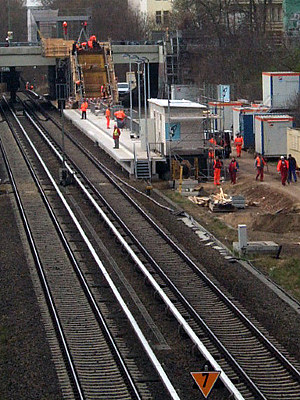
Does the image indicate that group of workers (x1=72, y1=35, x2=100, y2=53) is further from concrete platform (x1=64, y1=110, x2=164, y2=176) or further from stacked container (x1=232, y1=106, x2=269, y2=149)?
stacked container (x1=232, y1=106, x2=269, y2=149)

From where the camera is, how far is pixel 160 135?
35.6 m

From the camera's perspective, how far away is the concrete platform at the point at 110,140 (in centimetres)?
3488

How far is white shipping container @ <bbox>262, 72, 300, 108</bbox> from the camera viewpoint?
4278cm

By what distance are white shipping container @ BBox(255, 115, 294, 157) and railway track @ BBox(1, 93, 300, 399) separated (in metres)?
10.3

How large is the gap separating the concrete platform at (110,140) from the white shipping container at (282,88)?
6.35 meters

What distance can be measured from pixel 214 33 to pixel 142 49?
5.98m

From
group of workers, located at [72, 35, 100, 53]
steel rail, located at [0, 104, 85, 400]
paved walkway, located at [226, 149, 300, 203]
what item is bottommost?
paved walkway, located at [226, 149, 300, 203]

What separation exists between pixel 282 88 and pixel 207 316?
2715 cm

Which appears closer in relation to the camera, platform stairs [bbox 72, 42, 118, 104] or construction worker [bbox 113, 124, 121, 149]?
construction worker [bbox 113, 124, 121, 149]

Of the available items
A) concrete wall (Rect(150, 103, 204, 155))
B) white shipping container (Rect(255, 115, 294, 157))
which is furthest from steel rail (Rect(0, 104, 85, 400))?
white shipping container (Rect(255, 115, 294, 157))

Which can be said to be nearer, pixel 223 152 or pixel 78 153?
pixel 223 152

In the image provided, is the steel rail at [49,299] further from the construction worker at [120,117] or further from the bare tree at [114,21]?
the bare tree at [114,21]

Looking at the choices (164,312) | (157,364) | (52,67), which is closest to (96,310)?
(164,312)

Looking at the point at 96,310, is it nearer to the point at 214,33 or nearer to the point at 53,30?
the point at 214,33
